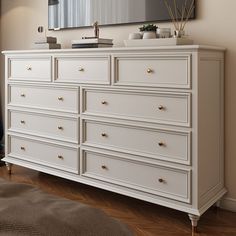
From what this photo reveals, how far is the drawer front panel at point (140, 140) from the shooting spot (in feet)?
7.86

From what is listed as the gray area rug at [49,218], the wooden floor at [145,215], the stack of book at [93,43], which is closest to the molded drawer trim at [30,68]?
the stack of book at [93,43]

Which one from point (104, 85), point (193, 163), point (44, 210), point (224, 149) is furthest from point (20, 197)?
Result: point (224, 149)

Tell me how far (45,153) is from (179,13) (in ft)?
5.20

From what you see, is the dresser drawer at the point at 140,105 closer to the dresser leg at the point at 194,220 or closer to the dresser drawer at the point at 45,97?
the dresser drawer at the point at 45,97

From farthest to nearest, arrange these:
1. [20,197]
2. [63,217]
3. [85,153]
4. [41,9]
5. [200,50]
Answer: [41,9]
[85,153]
[200,50]
[20,197]
[63,217]

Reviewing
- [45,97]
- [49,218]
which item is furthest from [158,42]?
[49,218]

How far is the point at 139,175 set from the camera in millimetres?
2611

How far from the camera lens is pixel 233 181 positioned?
8.83 feet

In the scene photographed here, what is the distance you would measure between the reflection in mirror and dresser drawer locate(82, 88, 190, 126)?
0.73m

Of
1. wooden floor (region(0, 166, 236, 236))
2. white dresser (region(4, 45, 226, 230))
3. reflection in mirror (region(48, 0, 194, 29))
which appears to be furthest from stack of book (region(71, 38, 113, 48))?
wooden floor (region(0, 166, 236, 236))

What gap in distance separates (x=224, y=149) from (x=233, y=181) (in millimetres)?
235

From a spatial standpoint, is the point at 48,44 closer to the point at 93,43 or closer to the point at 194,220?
the point at 93,43

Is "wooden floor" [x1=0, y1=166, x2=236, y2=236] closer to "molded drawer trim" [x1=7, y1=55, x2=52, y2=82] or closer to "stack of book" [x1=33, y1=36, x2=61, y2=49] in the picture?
"molded drawer trim" [x1=7, y1=55, x2=52, y2=82]

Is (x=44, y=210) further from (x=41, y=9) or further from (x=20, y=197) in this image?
(x=41, y=9)
